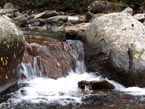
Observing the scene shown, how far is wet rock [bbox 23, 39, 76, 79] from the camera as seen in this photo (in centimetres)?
870

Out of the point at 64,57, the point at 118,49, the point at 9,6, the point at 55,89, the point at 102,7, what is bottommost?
the point at 55,89

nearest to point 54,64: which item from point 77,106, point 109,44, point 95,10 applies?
point 109,44

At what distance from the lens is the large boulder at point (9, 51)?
22.5 feet

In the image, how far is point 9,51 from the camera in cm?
703

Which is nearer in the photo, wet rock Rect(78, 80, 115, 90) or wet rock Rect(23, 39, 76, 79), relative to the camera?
wet rock Rect(78, 80, 115, 90)

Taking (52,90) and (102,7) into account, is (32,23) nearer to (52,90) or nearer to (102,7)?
(102,7)

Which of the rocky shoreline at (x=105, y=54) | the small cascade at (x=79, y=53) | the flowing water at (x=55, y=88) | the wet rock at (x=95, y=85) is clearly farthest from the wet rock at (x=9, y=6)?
the wet rock at (x=95, y=85)

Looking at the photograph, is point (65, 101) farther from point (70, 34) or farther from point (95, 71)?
point (70, 34)

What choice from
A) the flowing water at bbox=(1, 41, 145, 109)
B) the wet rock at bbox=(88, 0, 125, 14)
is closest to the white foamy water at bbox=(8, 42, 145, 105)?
the flowing water at bbox=(1, 41, 145, 109)

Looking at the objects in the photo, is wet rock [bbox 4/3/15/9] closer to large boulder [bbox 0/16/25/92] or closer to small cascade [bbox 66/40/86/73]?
small cascade [bbox 66/40/86/73]

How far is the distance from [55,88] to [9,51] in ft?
4.37

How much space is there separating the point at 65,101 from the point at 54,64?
2.24 meters

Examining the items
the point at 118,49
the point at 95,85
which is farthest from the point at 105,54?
the point at 95,85

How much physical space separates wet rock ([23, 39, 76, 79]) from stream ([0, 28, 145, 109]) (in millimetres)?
185
